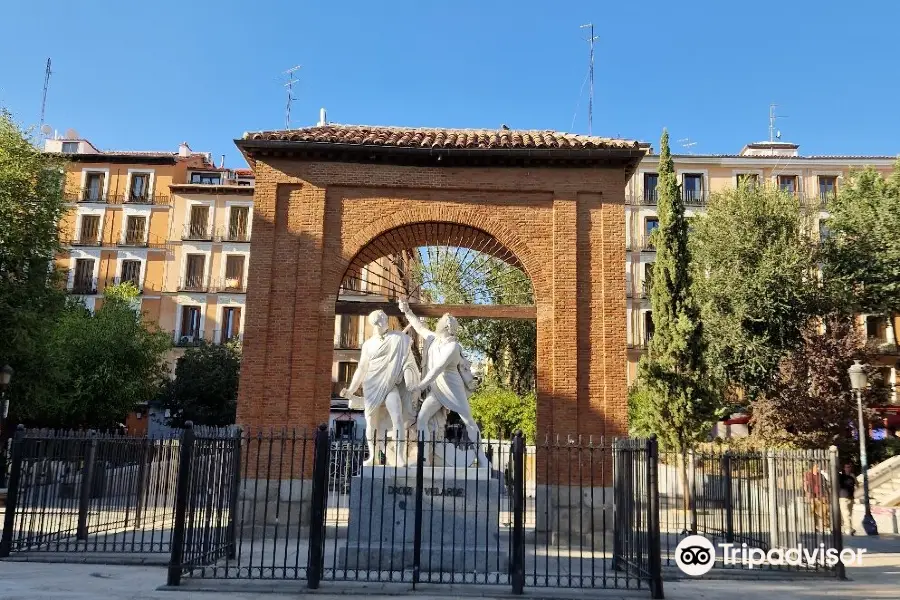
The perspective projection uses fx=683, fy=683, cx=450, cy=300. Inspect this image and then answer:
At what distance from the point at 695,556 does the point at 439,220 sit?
6.50 meters

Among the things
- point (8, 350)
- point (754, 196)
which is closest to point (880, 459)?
point (754, 196)

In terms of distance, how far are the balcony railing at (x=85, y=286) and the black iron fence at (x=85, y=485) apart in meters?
25.8

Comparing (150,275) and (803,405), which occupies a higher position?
(150,275)

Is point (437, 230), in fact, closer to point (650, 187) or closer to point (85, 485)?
point (85, 485)

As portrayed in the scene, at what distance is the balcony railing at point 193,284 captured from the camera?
1331 inches

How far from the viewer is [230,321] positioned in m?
33.7

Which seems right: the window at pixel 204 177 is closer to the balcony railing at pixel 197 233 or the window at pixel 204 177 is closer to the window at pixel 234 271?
the balcony railing at pixel 197 233

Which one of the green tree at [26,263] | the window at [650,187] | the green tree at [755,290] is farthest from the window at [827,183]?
the green tree at [26,263]

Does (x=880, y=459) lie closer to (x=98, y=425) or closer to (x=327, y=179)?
(x=327, y=179)

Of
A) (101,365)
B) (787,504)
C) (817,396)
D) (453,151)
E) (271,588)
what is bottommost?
(271,588)

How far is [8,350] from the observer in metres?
15.9

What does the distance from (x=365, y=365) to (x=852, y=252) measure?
2091 cm

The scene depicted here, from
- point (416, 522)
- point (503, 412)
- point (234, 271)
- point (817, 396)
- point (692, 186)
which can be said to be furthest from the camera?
point (234, 271)

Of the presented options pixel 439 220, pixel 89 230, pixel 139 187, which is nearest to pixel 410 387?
pixel 439 220
